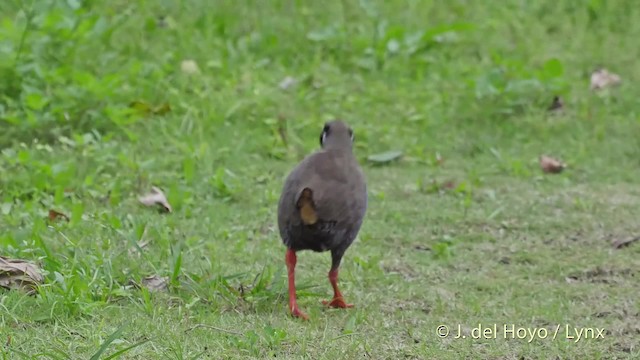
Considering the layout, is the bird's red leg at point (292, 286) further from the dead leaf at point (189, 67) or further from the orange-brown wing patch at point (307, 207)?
the dead leaf at point (189, 67)

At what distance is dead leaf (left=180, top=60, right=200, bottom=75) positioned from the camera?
887 centimetres

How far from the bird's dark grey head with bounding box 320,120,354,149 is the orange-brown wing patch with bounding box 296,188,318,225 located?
68 cm

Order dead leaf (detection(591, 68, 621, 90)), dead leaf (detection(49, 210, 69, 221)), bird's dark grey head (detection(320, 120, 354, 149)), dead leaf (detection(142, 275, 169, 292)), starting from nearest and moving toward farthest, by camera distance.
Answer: dead leaf (detection(142, 275, 169, 292)), bird's dark grey head (detection(320, 120, 354, 149)), dead leaf (detection(49, 210, 69, 221)), dead leaf (detection(591, 68, 621, 90))

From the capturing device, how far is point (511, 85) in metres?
8.78

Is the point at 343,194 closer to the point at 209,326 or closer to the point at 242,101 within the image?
the point at 209,326

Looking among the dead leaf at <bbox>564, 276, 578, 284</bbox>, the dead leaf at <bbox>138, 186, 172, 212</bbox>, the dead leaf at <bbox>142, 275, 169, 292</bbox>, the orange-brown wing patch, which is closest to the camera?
the orange-brown wing patch

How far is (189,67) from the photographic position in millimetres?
8906

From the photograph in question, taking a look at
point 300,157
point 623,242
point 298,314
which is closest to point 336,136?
point 298,314

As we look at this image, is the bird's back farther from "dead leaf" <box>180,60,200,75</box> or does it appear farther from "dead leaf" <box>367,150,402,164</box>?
"dead leaf" <box>180,60,200,75</box>

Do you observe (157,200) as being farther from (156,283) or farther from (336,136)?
(156,283)

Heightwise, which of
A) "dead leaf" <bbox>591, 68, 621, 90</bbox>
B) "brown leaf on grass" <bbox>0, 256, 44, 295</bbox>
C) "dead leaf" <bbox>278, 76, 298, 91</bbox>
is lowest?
"dead leaf" <bbox>278, 76, 298, 91</bbox>

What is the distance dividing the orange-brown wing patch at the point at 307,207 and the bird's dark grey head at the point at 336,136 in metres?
0.68

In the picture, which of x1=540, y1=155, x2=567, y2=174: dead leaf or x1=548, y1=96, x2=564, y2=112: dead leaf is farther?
x1=548, y1=96, x2=564, y2=112: dead leaf

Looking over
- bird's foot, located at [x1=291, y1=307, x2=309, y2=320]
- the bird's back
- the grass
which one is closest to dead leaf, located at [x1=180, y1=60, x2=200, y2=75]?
the grass
